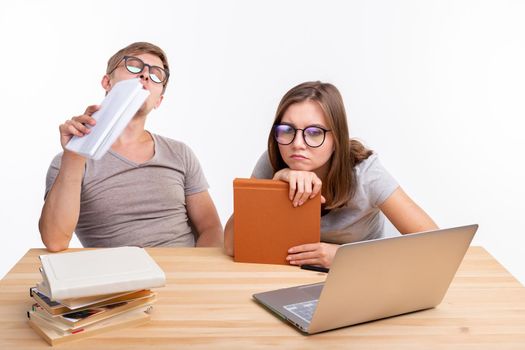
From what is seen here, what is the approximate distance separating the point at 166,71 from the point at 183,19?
1.40 meters

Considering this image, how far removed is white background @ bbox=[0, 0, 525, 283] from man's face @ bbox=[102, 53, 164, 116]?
4.27 ft

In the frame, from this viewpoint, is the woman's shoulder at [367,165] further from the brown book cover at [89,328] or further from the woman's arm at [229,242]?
the brown book cover at [89,328]

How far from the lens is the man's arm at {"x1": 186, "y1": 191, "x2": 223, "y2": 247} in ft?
8.31

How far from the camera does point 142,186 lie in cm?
245

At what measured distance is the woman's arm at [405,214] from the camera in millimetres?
2023

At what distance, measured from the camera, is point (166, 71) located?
7.98 ft

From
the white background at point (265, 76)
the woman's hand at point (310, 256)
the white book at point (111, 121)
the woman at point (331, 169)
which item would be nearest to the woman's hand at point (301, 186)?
the woman at point (331, 169)

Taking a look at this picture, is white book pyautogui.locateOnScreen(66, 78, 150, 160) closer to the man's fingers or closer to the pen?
the man's fingers

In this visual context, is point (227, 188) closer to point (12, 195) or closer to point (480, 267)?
point (12, 195)

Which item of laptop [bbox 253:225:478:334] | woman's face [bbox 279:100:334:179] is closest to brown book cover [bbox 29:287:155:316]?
laptop [bbox 253:225:478:334]

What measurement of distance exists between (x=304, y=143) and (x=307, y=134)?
0.09 ft

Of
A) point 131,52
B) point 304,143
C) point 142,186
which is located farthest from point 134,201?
point 304,143

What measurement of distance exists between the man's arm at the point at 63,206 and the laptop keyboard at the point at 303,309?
2.71 feet

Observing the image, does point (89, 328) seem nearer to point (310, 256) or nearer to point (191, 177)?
point (310, 256)
